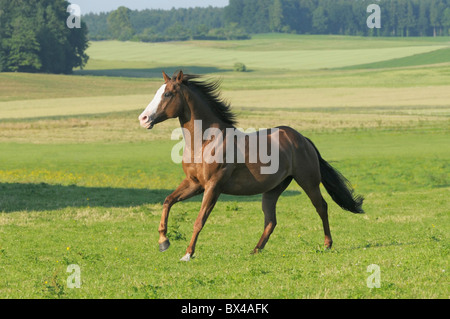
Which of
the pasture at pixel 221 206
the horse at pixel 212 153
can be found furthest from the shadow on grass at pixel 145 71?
the horse at pixel 212 153

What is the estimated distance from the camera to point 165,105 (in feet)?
38.2

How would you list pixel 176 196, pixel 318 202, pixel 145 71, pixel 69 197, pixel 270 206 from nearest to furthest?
pixel 176 196, pixel 270 206, pixel 318 202, pixel 69 197, pixel 145 71

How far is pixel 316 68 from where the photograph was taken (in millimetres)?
145500

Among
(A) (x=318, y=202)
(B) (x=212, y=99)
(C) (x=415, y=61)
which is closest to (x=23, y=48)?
(C) (x=415, y=61)

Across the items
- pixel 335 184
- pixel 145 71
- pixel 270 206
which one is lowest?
pixel 145 71

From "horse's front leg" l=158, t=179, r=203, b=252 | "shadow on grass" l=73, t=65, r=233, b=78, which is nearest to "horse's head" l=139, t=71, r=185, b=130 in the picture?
"horse's front leg" l=158, t=179, r=203, b=252

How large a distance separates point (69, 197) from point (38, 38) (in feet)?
339

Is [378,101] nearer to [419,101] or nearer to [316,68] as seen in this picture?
[419,101]

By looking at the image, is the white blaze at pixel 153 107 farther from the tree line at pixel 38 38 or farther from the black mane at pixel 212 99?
the tree line at pixel 38 38

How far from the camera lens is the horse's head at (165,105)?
11.5m

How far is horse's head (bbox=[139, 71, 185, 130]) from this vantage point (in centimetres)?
1145

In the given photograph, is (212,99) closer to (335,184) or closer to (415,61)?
(335,184)
